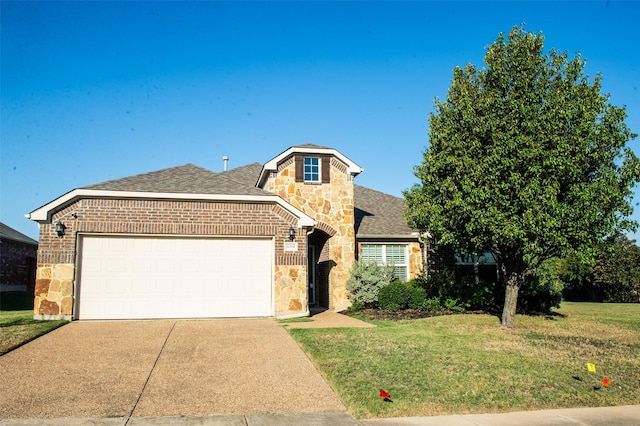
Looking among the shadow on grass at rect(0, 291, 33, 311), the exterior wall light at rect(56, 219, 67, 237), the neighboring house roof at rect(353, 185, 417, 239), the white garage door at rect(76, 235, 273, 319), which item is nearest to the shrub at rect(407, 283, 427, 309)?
the neighboring house roof at rect(353, 185, 417, 239)

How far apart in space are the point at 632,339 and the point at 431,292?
7.04 m

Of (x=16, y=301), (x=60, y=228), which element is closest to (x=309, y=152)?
(x=60, y=228)

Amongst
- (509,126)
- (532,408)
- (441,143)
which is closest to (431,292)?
(441,143)

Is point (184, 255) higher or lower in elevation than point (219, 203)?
lower

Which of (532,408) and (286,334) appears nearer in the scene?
(532,408)

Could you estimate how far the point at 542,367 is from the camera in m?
9.02

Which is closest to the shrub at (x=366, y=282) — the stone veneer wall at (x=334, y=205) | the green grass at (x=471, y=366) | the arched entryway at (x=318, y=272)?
the stone veneer wall at (x=334, y=205)

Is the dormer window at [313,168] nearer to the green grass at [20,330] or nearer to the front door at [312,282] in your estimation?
the front door at [312,282]

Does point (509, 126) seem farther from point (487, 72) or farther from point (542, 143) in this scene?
point (487, 72)

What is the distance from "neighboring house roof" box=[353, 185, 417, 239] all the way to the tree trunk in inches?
210

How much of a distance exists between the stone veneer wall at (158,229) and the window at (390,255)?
17.2 ft

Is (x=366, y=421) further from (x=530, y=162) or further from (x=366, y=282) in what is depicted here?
(x=366, y=282)

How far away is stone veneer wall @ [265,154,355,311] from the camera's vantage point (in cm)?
1884

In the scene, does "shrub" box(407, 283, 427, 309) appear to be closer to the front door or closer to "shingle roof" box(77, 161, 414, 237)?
"shingle roof" box(77, 161, 414, 237)
